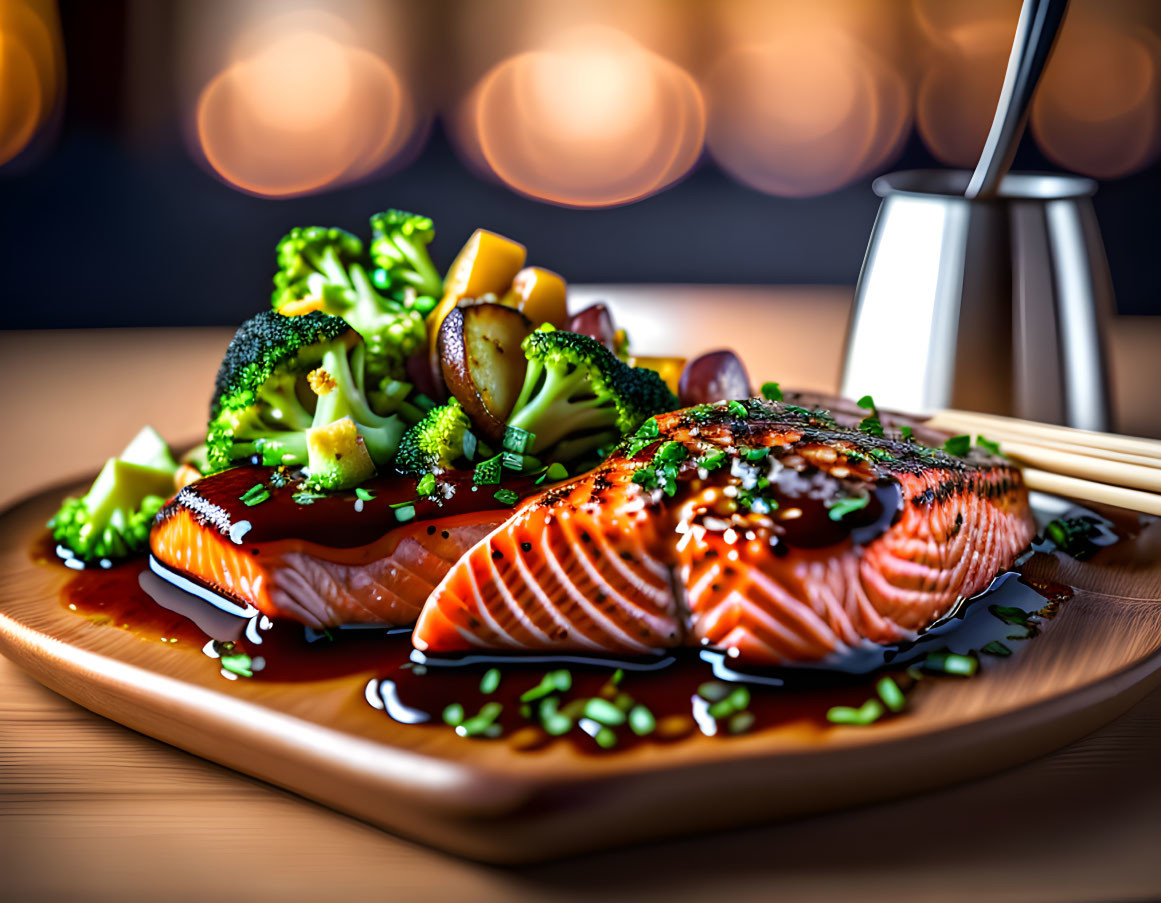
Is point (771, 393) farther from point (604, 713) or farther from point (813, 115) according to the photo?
point (813, 115)

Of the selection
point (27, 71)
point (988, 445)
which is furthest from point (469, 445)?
point (27, 71)

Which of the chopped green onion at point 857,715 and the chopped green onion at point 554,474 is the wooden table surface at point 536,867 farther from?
the chopped green onion at point 554,474

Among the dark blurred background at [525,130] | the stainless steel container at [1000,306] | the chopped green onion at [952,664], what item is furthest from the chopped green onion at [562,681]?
the dark blurred background at [525,130]

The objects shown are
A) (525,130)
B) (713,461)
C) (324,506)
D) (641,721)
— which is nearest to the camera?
(641,721)

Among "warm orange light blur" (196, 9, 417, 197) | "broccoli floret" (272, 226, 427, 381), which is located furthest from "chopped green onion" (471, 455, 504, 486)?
"warm orange light blur" (196, 9, 417, 197)

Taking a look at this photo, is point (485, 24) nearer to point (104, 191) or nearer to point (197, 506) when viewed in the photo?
point (104, 191)

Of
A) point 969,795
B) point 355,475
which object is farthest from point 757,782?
point 355,475
